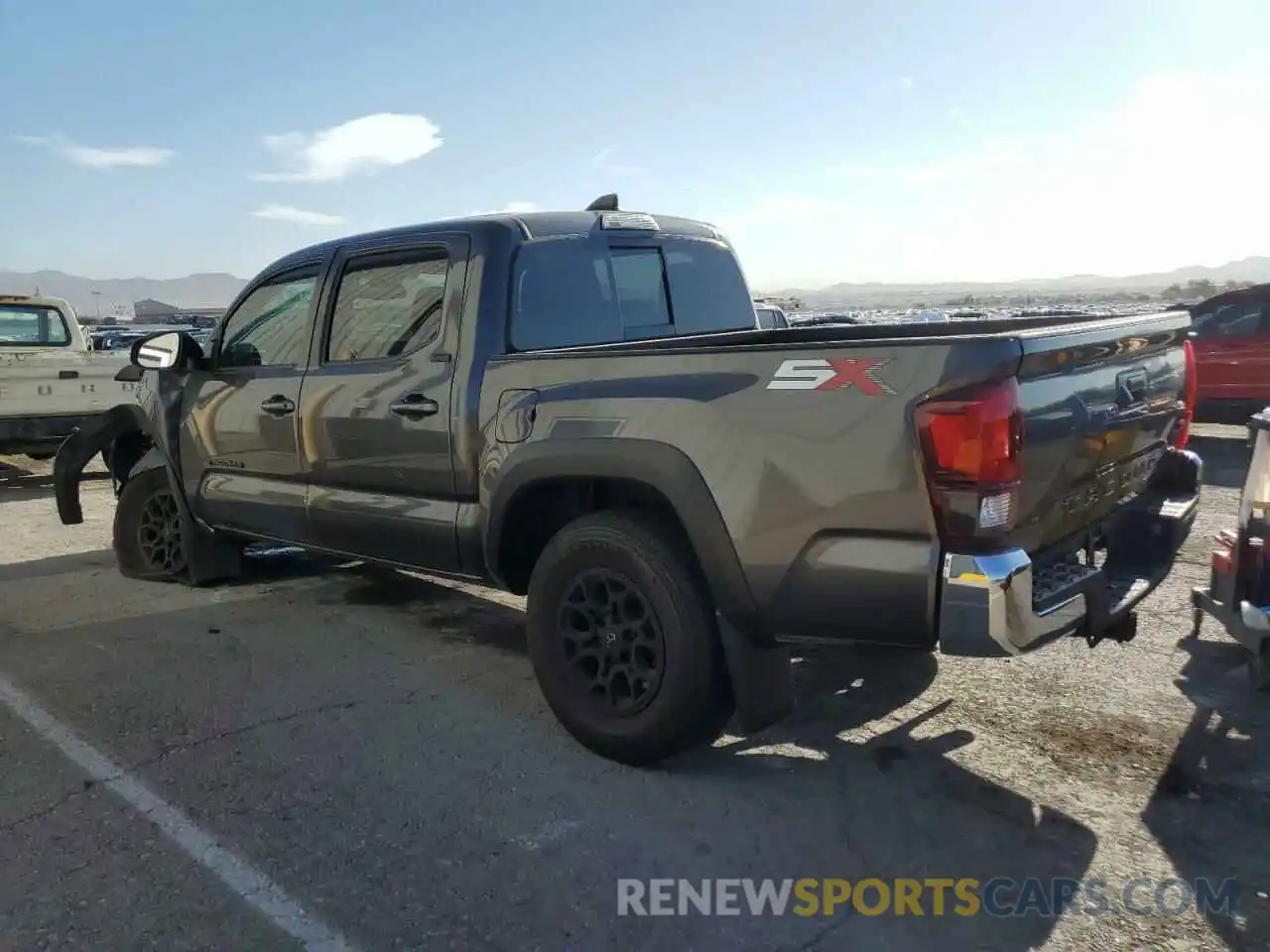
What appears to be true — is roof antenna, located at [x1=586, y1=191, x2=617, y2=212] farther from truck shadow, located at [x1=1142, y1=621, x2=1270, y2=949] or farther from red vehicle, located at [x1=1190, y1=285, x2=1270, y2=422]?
red vehicle, located at [x1=1190, y1=285, x2=1270, y2=422]

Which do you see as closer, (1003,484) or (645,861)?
(1003,484)

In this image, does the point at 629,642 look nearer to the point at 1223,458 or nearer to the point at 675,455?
the point at 675,455

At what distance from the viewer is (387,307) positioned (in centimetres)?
449

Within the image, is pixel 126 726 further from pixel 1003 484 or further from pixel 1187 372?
pixel 1187 372

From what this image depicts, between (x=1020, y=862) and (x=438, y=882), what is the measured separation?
1.67 m

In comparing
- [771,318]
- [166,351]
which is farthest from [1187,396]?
[166,351]

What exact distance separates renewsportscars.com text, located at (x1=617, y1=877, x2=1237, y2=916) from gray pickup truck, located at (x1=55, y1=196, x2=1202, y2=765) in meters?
0.60

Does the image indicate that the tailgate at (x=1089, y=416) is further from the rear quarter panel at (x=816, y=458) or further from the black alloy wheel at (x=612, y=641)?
the black alloy wheel at (x=612, y=641)

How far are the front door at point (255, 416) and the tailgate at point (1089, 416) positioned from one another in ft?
10.9

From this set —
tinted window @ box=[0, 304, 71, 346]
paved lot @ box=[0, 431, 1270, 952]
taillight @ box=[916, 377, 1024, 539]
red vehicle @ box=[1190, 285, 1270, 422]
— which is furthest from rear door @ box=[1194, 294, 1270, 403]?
tinted window @ box=[0, 304, 71, 346]

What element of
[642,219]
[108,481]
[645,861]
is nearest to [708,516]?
[645,861]

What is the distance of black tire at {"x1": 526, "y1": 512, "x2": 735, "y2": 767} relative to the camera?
10.9 ft

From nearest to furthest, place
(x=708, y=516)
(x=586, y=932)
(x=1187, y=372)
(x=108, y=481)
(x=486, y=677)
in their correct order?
(x=586, y=932)
(x=708, y=516)
(x=1187, y=372)
(x=486, y=677)
(x=108, y=481)

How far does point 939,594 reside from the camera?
2.80m
